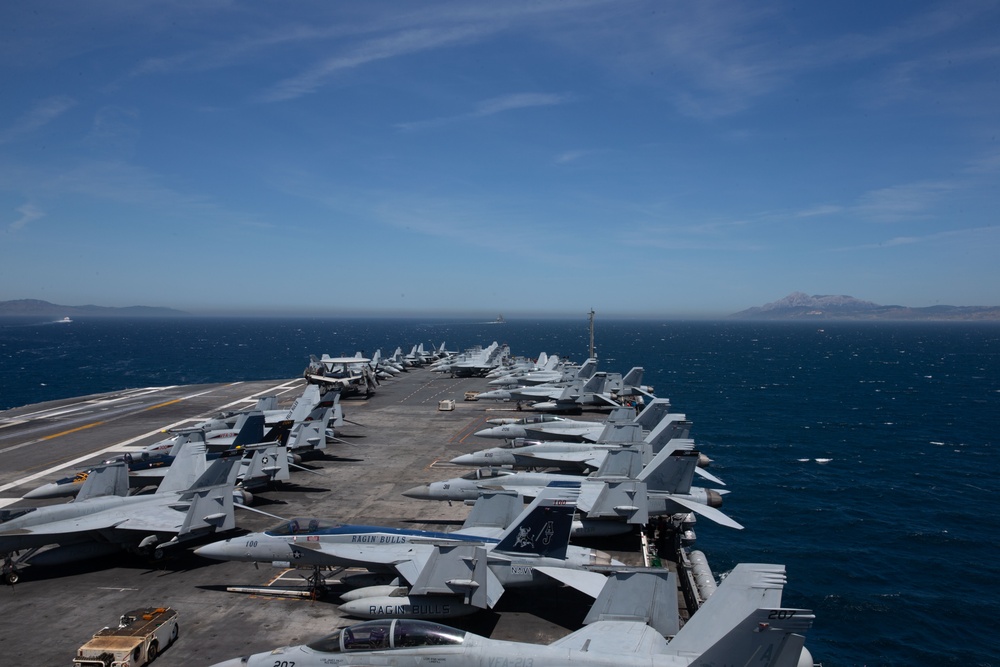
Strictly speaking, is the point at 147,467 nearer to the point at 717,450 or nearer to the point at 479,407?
the point at 479,407

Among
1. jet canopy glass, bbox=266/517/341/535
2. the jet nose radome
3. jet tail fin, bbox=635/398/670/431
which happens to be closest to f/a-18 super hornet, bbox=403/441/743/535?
jet canopy glass, bbox=266/517/341/535

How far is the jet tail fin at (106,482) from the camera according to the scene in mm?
28594

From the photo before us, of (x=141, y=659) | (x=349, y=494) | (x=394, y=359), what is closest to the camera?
(x=141, y=659)

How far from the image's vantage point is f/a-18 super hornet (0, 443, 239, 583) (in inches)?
946

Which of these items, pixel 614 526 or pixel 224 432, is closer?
pixel 614 526

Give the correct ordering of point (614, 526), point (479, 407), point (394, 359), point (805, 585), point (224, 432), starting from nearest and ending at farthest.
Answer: point (614, 526)
point (805, 585)
point (224, 432)
point (479, 407)
point (394, 359)

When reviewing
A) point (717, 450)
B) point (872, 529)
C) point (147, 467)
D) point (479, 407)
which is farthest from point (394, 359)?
point (872, 529)

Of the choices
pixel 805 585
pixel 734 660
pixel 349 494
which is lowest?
pixel 805 585

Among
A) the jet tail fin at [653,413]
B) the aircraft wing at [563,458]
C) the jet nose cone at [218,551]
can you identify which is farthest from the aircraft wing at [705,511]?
the jet nose cone at [218,551]

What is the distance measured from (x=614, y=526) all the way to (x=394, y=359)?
8442 centimetres

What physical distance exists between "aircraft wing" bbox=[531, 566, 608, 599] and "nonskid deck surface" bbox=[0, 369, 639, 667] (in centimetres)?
149

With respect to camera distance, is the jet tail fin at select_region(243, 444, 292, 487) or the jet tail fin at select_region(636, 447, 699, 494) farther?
the jet tail fin at select_region(243, 444, 292, 487)

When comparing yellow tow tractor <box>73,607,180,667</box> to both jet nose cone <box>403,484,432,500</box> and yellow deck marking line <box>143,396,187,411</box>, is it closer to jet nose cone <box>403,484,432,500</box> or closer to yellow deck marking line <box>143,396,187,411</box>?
jet nose cone <box>403,484,432,500</box>

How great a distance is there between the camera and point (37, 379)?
111m
